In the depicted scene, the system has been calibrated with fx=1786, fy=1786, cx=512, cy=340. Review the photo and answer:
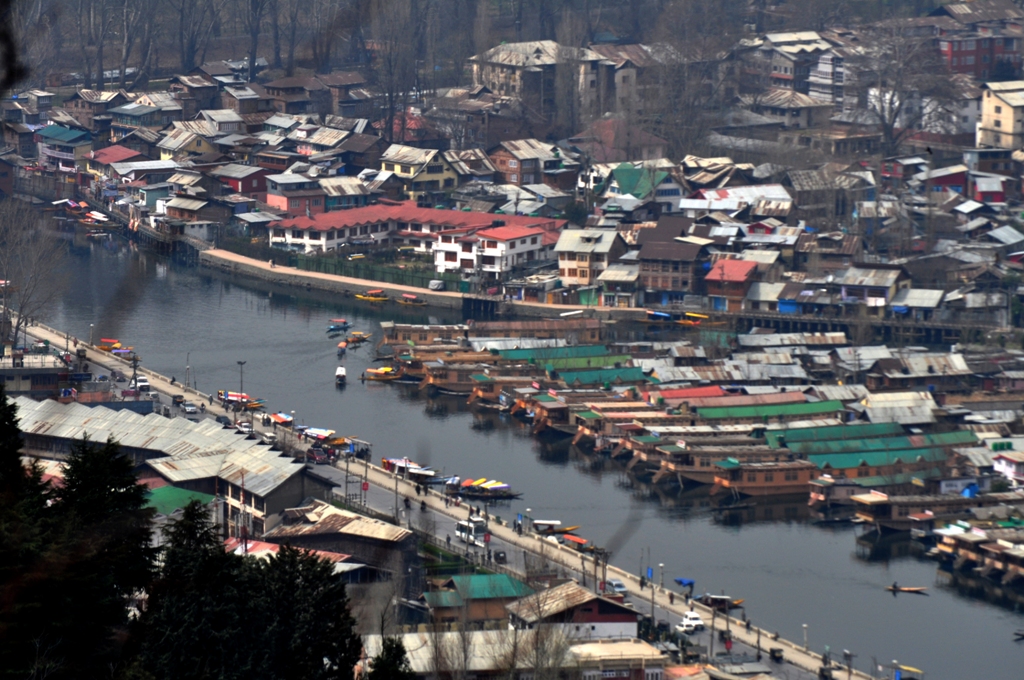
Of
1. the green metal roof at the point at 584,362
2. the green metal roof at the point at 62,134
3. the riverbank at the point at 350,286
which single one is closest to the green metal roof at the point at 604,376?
the green metal roof at the point at 584,362

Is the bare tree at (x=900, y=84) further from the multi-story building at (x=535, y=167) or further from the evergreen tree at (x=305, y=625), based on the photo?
the evergreen tree at (x=305, y=625)

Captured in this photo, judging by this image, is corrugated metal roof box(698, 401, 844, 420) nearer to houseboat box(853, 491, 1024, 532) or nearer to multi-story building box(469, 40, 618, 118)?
houseboat box(853, 491, 1024, 532)

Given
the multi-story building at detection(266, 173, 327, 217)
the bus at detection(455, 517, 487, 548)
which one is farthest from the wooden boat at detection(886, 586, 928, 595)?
the multi-story building at detection(266, 173, 327, 217)

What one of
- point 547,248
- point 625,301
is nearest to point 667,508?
point 625,301

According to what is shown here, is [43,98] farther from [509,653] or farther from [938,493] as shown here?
[509,653]

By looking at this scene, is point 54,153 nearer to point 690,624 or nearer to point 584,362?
point 584,362
